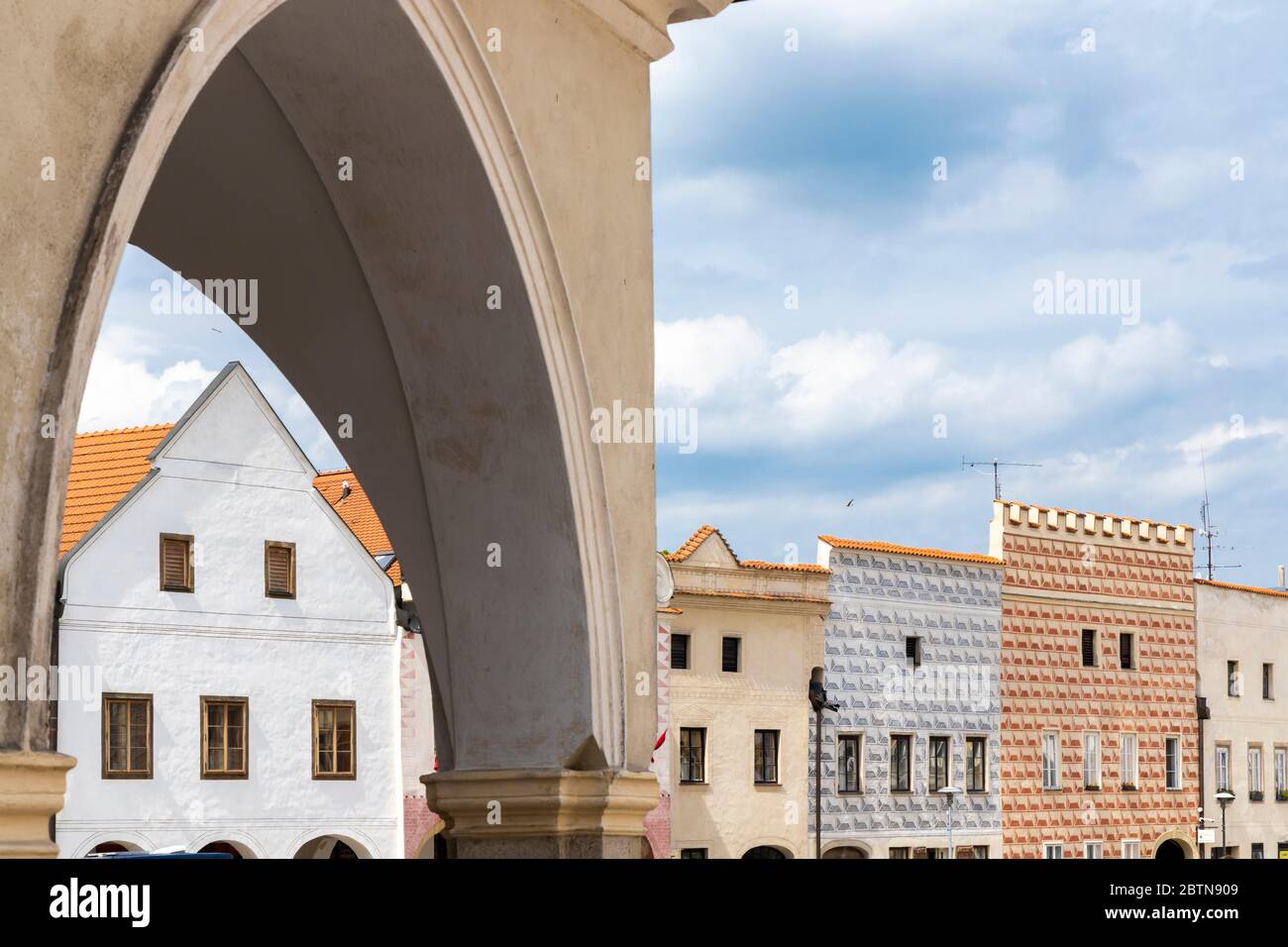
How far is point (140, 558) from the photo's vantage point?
21.9 meters

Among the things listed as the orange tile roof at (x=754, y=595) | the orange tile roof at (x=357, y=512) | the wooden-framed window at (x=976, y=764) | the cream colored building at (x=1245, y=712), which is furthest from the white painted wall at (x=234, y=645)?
the cream colored building at (x=1245, y=712)

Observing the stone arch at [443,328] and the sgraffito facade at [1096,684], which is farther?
the sgraffito facade at [1096,684]

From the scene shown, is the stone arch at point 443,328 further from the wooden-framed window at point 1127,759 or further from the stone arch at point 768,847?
the wooden-framed window at point 1127,759

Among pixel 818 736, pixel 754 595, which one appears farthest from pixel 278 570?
pixel 818 736

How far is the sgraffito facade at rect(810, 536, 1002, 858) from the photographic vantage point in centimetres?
2777

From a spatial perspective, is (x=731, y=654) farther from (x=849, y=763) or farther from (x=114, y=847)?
(x=114, y=847)

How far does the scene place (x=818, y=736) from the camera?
25.2m

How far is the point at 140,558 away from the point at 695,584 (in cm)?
745

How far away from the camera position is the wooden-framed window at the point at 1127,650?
3219 cm

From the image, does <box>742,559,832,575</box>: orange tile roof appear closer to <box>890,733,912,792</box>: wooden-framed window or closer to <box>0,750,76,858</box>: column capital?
<box>890,733,912,792</box>: wooden-framed window

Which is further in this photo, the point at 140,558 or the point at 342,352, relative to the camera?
the point at 140,558

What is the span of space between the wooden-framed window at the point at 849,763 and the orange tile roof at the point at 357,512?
6.74 metres
